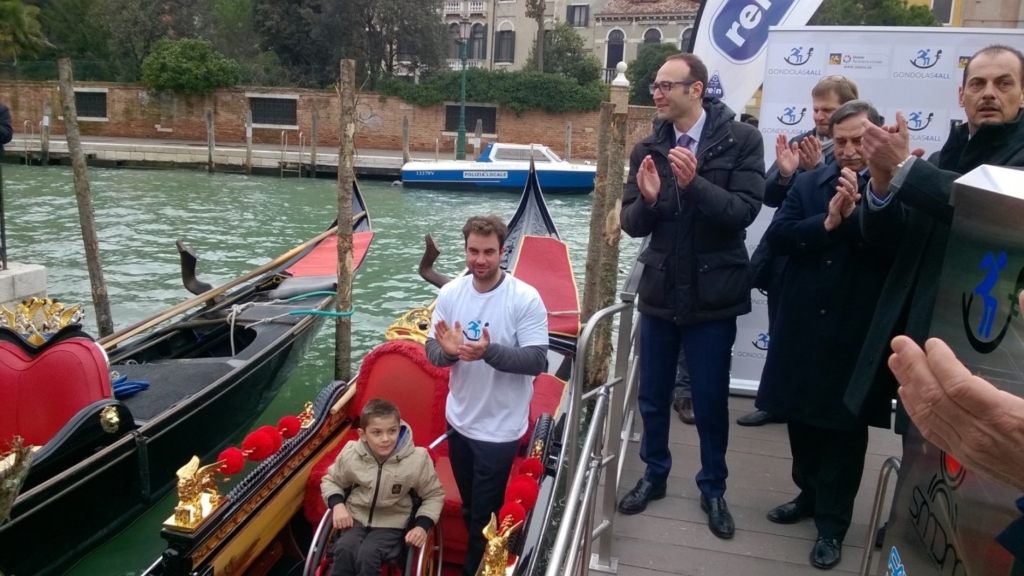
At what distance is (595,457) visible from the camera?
2.01 metres

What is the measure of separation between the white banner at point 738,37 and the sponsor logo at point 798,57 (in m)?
0.63

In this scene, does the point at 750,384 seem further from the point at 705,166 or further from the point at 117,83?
the point at 117,83

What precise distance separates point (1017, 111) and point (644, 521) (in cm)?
136

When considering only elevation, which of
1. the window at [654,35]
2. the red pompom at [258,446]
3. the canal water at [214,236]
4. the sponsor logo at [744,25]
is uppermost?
the window at [654,35]

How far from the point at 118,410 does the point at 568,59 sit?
70.1 ft

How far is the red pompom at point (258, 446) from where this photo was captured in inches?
104

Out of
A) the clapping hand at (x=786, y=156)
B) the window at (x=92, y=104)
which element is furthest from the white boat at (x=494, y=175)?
the clapping hand at (x=786, y=156)

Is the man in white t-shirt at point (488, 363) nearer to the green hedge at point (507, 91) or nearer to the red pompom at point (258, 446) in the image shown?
the red pompom at point (258, 446)

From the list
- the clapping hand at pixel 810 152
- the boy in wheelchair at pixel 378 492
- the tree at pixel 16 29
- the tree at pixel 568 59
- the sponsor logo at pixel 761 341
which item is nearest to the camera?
the boy in wheelchair at pixel 378 492

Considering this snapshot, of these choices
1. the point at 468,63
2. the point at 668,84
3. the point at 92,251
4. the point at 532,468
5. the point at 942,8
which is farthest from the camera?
the point at 468,63

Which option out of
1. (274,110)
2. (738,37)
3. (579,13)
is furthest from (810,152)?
(579,13)

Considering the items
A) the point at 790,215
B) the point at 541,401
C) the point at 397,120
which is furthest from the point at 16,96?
the point at 790,215

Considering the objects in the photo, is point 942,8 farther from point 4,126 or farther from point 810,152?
point 4,126

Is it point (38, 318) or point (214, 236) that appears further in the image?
point (214, 236)
